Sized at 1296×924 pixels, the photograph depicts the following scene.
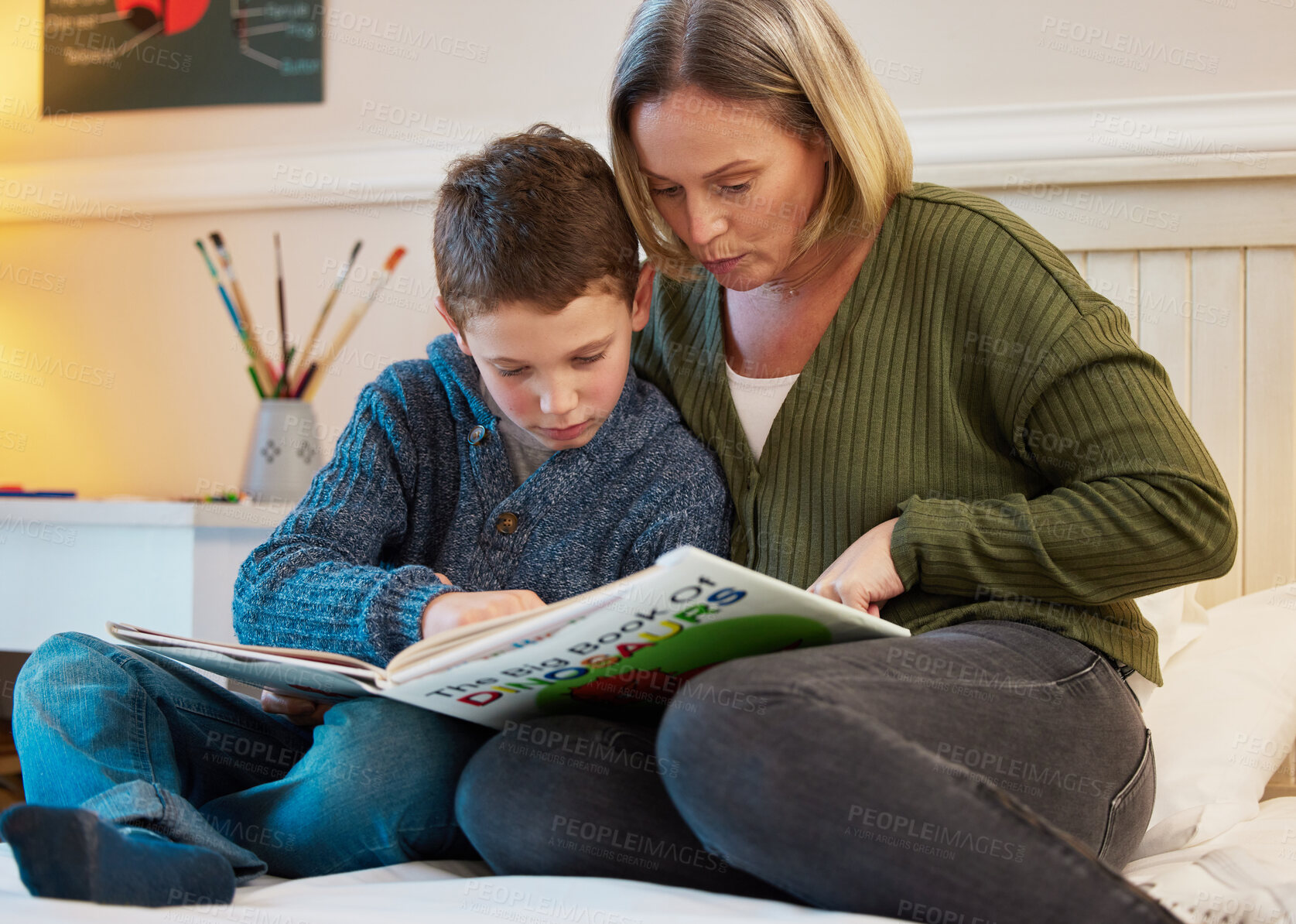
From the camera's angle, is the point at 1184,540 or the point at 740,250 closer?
the point at 1184,540

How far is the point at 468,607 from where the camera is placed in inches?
30.6

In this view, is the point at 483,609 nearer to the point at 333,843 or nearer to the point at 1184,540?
the point at 333,843

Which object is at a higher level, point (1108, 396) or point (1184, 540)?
point (1108, 396)

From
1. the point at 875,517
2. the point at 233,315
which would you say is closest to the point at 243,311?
the point at 233,315

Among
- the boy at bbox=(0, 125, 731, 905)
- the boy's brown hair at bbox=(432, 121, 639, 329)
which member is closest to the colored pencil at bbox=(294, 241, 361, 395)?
the boy at bbox=(0, 125, 731, 905)

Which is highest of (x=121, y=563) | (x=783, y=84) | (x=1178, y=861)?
(x=783, y=84)

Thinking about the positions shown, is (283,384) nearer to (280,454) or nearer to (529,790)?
(280,454)

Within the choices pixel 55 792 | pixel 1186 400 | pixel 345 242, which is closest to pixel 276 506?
pixel 345 242

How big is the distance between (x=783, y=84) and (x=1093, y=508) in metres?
0.43

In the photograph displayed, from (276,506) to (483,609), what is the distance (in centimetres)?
71

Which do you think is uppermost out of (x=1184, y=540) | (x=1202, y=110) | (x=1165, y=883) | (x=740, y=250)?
(x=1202, y=110)

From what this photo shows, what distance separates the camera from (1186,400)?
1301 millimetres

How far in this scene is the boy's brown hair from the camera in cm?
Answer: 89

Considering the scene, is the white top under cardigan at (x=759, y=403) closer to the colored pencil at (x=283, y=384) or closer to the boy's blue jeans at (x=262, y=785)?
the boy's blue jeans at (x=262, y=785)
